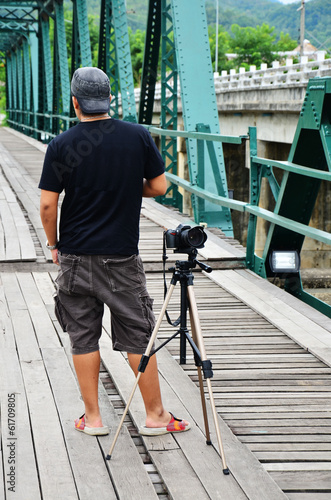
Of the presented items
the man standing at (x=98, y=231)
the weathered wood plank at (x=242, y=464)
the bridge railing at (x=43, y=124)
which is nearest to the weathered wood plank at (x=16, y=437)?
the man standing at (x=98, y=231)

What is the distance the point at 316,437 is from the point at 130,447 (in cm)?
80

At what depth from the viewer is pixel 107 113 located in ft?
10.6

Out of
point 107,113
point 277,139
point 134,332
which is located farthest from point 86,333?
point 277,139

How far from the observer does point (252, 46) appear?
318ft

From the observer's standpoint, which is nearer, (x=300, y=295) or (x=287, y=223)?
(x=287, y=223)

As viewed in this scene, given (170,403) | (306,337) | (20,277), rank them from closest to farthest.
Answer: (170,403)
(306,337)
(20,277)

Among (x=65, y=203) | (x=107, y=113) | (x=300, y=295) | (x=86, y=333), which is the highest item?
(x=107, y=113)

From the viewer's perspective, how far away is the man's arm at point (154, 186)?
3.34 meters

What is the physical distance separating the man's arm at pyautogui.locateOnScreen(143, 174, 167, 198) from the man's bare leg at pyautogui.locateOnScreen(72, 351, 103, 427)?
0.73 m

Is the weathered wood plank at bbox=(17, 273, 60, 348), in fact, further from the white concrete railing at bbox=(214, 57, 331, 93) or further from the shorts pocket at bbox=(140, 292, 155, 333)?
the white concrete railing at bbox=(214, 57, 331, 93)

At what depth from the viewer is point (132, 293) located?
10.5 feet

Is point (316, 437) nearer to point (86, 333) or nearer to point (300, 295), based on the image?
point (86, 333)

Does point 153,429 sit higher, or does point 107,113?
point 107,113

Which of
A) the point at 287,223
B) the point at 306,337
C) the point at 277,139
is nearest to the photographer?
the point at 306,337
